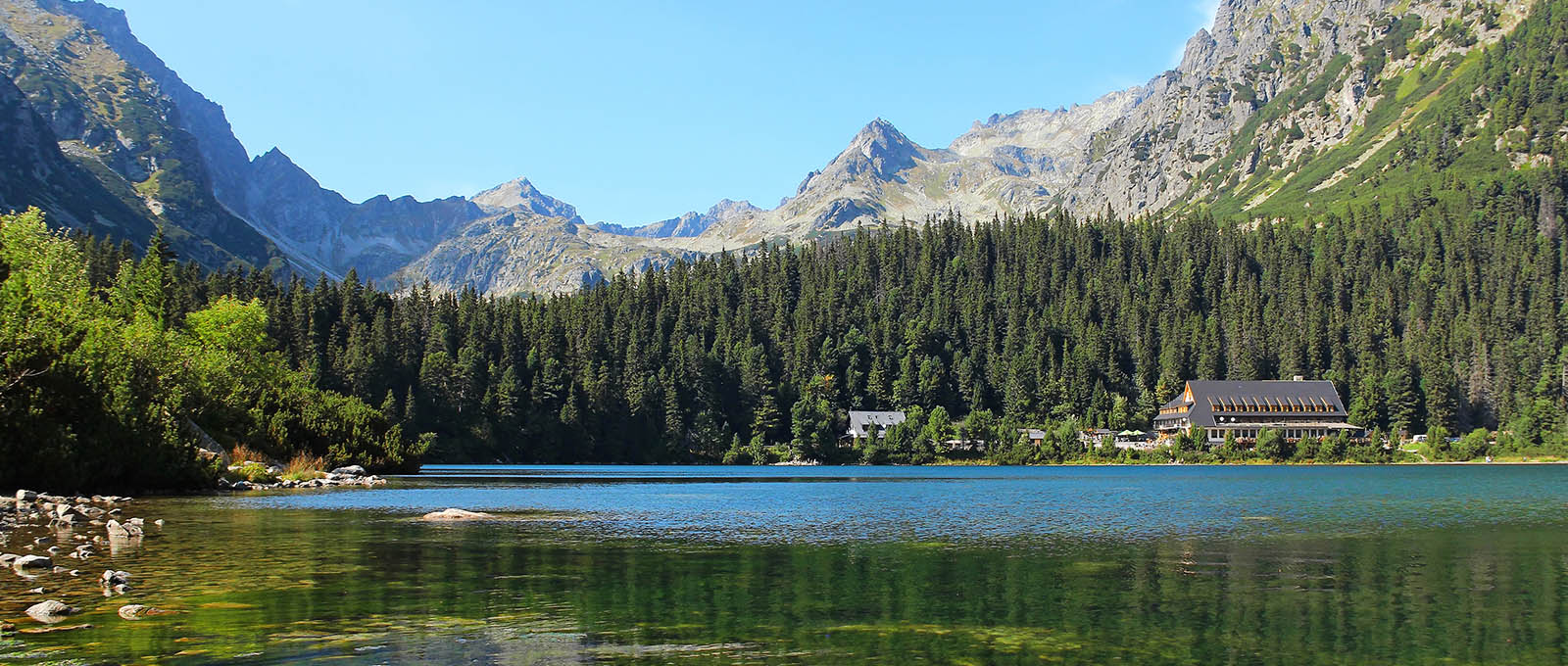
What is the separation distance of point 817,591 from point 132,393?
4959 centimetres

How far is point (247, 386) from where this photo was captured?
355ft

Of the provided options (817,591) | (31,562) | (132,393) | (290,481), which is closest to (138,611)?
(31,562)

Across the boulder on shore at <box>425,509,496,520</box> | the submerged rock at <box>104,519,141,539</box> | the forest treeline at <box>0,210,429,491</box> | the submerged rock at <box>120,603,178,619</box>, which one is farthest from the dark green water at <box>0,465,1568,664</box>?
the forest treeline at <box>0,210,429,491</box>

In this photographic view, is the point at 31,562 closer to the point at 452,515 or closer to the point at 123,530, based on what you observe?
the point at 123,530

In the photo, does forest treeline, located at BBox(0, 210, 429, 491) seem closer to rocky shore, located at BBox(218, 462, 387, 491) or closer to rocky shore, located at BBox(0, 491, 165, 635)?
rocky shore, located at BBox(218, 462, 387, 491)

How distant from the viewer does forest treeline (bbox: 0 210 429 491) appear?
53844mm

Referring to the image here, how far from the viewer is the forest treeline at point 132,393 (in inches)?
2120

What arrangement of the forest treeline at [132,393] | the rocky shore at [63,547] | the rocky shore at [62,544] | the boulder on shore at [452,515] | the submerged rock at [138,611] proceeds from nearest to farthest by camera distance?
the rocky shore at [63,547]
the submerged rock at [138,611]
the rocky shore at [62,544]
the boulder on shore at [452,515]
the forest treeline at [132,393]

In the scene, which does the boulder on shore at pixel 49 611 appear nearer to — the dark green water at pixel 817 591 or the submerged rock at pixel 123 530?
the dark green water at pixel 817 591

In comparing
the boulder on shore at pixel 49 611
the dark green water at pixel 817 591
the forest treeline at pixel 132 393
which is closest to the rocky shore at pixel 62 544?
the boulder on shore at pixel 49 611

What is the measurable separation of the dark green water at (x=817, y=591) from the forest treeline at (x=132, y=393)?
6.00 m

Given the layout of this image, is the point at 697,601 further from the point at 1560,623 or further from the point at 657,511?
the point at 657,511

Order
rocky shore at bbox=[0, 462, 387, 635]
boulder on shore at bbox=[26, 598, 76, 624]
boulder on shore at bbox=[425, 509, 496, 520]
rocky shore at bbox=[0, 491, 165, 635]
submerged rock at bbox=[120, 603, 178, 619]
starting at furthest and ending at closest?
boulder on shore at bbox=[425, 509, 496, 520] → rocky shore at bbox=[0, 491, 165, 635] → submerged rock at bbox=[120, 603, 178, 619] → rocky shore at bbox=[0, 462, 387, 635] → boulder on shore at bbox=[26, 598, 76, 624]

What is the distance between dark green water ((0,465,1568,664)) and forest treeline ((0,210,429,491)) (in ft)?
19.7
